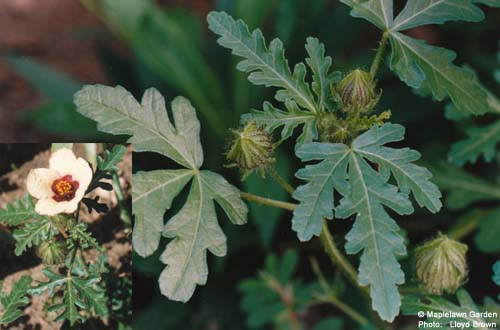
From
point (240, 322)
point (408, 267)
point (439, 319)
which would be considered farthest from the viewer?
point (240, 322)

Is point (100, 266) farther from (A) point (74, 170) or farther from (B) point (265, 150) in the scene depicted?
(B) point (265, 150)

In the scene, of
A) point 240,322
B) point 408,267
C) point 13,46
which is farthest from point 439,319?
point 13,46

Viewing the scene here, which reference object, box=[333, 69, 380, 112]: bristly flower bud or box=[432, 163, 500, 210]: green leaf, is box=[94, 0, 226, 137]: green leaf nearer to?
box=[432, 163, 500, 210]: green leaf

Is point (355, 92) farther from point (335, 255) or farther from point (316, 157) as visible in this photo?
point (335, 255)

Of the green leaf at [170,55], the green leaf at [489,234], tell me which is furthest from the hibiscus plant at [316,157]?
the green leaf at [170,55]

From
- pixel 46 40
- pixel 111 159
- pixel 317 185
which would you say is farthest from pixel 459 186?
pixel 46 40

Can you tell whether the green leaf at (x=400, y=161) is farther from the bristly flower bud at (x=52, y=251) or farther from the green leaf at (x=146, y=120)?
the bristly flower bud at (x=52, y=251)
